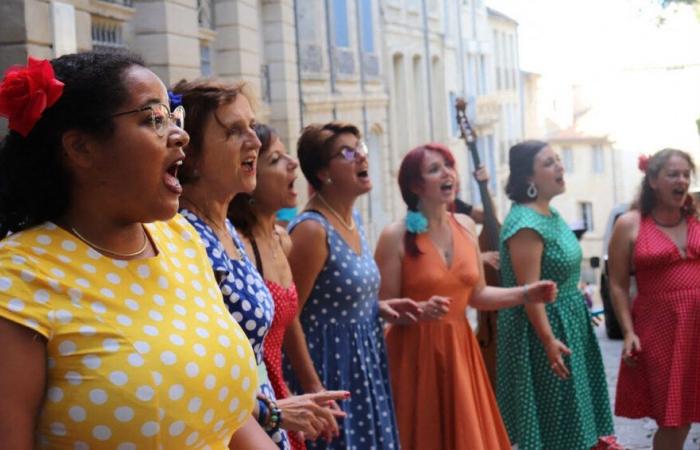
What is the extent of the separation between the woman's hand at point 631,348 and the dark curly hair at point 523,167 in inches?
37.4

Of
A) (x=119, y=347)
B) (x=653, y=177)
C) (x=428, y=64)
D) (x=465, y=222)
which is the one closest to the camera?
(x=119, y=347)

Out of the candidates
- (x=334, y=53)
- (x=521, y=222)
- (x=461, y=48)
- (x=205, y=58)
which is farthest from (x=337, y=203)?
(x=461, y=48)

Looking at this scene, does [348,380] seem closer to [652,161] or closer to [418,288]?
[418,288]

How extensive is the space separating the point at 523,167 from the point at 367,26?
60.6 feet

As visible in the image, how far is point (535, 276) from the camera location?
265 inches

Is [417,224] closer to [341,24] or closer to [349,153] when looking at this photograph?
[349,153]

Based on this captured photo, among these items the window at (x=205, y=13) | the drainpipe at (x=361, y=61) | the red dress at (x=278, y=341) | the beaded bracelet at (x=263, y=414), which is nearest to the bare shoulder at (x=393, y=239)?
the red dress at (x=278, y=341)

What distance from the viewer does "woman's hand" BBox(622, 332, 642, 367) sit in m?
6.92

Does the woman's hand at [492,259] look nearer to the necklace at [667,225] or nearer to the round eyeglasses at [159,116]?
the necklace at [667,225]

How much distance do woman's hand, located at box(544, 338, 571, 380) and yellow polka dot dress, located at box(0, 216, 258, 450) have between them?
4.02 m

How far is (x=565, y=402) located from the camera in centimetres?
686

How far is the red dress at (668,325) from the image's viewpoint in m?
6.81

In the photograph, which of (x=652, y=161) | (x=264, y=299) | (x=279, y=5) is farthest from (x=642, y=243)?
(x=279, y=5)

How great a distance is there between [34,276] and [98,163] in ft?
1.03
